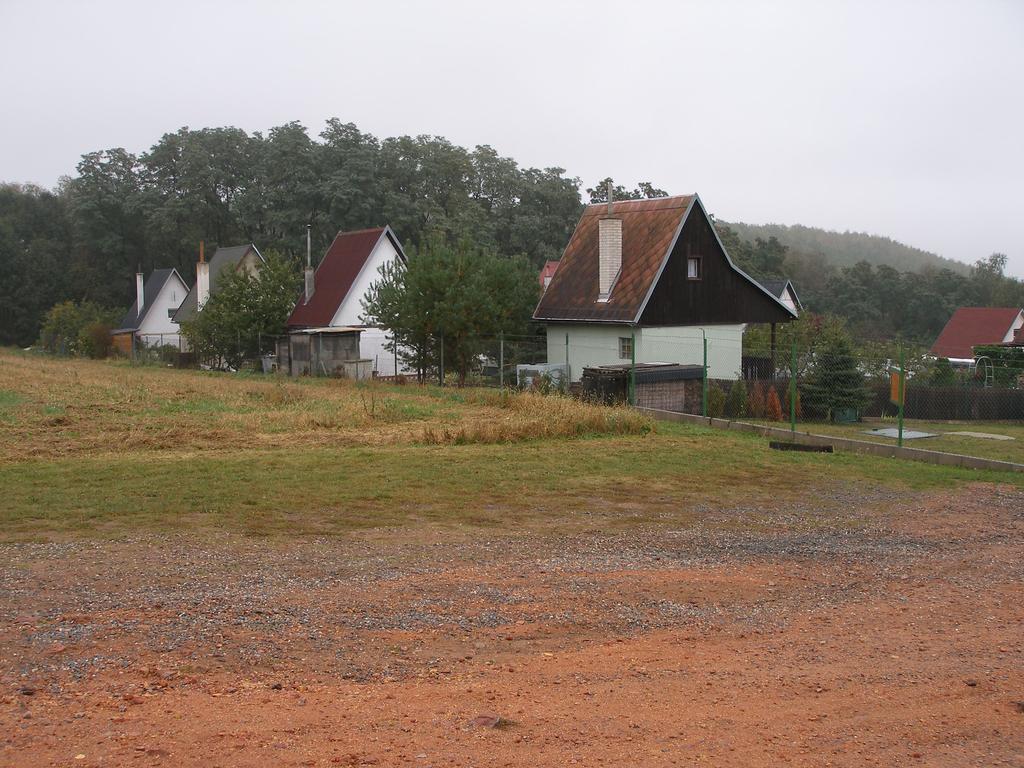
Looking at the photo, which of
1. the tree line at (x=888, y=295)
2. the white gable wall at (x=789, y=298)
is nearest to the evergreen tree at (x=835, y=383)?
the white gable wall at (x=789, y=298)

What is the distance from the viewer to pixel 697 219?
33.1 metres

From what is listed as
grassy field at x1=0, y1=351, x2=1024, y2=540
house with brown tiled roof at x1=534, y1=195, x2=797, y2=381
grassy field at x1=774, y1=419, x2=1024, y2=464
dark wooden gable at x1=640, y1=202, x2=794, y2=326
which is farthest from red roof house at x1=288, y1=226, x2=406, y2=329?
grassy field at x1=774, y1=419, x2=1024, y2=464

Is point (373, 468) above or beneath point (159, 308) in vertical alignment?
beneath

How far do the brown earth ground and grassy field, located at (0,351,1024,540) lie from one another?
1.43 metres

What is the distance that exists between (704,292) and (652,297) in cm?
267

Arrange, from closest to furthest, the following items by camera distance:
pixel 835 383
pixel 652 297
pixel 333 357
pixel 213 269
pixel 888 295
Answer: pixel 835 383 < pixel 652 297 < pixel 333 357 < pixel 213 269 < pixel 888 295

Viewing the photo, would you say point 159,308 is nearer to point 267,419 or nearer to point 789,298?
point 789,298

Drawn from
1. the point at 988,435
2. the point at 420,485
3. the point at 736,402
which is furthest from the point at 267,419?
the point at 988,435

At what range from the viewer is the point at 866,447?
18812 millimetres

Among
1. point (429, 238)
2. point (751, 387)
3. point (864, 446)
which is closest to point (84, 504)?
point (864, 446)

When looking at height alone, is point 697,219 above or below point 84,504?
above

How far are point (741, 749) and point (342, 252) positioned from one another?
43.7 meters

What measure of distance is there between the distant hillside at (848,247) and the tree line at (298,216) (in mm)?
34193

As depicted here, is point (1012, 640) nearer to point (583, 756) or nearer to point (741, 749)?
point (741, 749)
